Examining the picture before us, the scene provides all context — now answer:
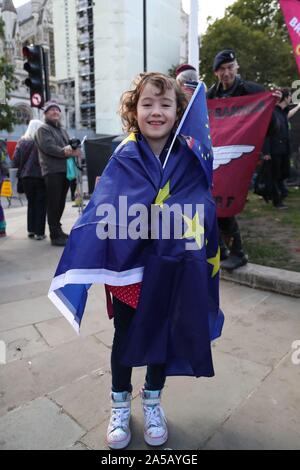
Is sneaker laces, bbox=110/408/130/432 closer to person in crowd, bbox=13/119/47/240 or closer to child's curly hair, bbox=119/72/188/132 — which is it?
child's curly hair, bbox=119/72/188/132

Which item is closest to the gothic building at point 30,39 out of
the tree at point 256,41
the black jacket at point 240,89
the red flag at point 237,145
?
the tree at point 256,41

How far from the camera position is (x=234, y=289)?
145 inches

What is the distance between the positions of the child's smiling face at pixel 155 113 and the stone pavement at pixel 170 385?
50.7 inches

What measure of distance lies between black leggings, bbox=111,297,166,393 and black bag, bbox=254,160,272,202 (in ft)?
18.5

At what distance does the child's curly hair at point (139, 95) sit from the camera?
5.85 feet

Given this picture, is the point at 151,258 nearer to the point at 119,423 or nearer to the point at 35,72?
the point at 119,423

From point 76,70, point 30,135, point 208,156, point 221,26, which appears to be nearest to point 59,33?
point 76,70

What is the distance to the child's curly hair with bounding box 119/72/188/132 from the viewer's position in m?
1.78

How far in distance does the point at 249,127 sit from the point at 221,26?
2687cm

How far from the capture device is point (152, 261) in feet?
5.45

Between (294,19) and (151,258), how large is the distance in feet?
11.1

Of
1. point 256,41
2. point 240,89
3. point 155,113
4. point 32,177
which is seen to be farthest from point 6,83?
point 155,113

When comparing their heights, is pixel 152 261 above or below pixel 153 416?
above

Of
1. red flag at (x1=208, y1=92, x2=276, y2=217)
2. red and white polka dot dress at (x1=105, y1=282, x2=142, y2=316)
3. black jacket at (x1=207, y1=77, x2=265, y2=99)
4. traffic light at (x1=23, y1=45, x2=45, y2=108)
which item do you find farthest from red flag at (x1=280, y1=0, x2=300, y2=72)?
traffic light at (x1=23, y1=45, x2=45, y2=108)
